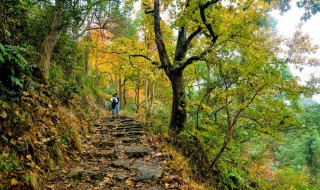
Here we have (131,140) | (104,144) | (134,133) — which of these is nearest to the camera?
(104,144)

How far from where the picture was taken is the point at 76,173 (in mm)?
4727

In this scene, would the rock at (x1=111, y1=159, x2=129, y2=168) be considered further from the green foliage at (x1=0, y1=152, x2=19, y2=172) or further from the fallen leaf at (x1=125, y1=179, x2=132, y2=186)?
the green foliage at (x1=0, y1=152, x2=19, y2=172)

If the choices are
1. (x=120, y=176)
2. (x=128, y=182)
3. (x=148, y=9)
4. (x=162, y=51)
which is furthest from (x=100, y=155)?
(x=148, y=9)

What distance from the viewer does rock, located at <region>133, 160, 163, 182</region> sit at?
185 inches

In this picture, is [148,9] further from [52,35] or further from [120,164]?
[120,164]

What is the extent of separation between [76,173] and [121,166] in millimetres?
1028

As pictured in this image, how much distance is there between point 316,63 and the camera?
38.2ft

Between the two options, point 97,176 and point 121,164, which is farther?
point 121,164

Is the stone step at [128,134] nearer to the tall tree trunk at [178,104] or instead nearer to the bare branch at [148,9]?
the tall tree trunk at [178,104]

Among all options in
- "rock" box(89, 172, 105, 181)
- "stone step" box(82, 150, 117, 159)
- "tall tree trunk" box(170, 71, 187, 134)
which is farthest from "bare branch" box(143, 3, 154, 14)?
"rock" box(89, 172, 105, 181)

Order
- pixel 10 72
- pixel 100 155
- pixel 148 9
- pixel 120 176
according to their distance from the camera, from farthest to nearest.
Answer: pixel 148 9 → pixel 100 155 → pixel 120 176 → pixel 10 72

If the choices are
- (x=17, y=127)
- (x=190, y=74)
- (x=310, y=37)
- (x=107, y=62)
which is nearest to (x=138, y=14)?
(x=107, y=62)

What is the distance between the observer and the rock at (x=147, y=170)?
4.70 m

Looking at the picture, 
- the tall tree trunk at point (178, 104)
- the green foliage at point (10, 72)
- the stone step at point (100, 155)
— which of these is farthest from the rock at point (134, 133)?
the green foliage at point (10, 72)
